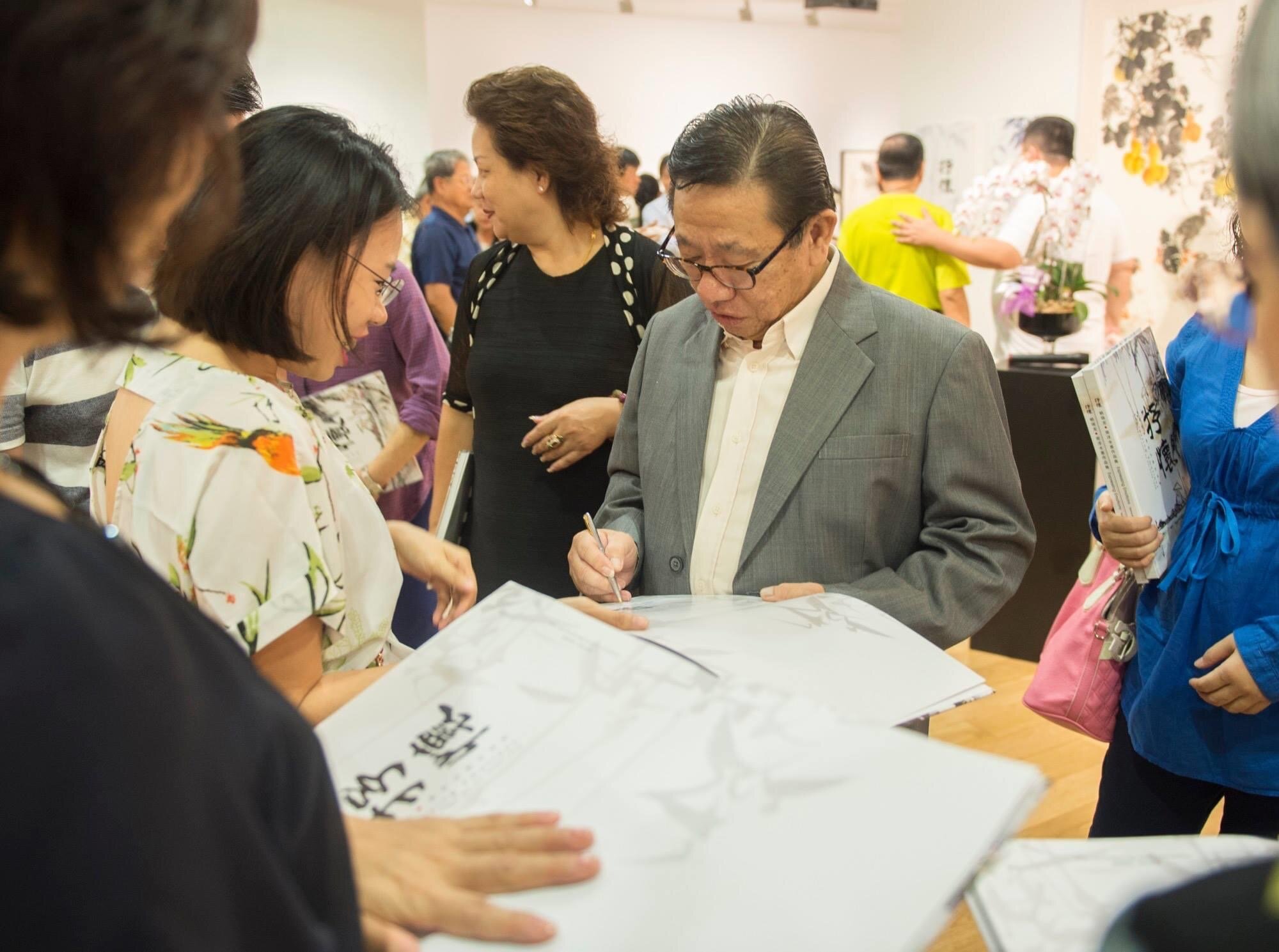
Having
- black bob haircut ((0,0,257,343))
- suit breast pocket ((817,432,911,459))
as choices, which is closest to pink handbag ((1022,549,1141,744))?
suit breast pocket ((817,432,911,459))

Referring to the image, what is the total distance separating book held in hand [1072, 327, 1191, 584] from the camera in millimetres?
1555

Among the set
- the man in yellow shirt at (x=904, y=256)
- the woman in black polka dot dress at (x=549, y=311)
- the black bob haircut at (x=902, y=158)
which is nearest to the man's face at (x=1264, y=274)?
the woman in black polka dot dress at (x=549, y=311)

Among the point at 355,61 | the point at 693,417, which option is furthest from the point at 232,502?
the point at 355,61

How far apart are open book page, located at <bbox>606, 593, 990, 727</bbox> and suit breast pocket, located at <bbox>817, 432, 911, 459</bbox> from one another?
0.97 feet

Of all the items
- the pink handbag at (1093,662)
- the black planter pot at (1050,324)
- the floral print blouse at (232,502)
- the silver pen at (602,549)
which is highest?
the floral print blouse at (232,502)

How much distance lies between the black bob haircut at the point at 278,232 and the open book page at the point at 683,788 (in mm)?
551

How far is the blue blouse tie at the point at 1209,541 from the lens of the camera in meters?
1.63

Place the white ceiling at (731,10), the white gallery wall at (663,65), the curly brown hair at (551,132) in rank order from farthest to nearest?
the white ceiling at (731,10), the white gallery wall at (663,65), the curly brown hair at (551,132)

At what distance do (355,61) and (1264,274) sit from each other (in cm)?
830

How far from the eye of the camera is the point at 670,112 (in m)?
10.4

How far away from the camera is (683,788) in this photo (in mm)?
796

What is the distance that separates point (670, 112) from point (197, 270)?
9791 millimetres

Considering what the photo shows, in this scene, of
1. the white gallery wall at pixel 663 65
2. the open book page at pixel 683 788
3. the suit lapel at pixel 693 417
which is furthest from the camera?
the white gallery wall at pixel 663 65

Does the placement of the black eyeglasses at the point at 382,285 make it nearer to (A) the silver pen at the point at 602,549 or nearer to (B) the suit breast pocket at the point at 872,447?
(A) the silver pen at the point at 602,549
